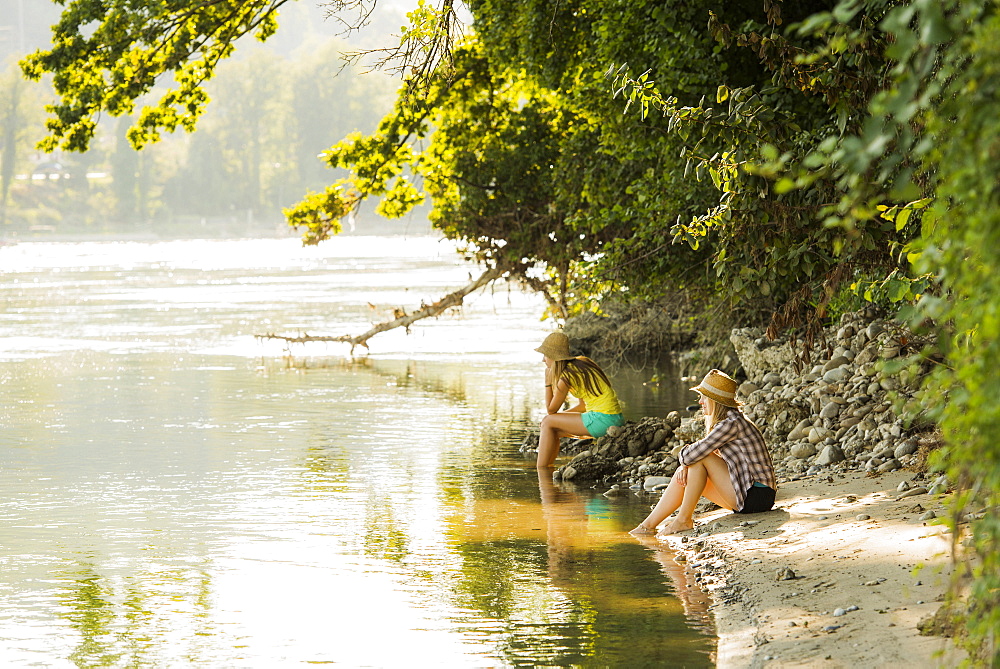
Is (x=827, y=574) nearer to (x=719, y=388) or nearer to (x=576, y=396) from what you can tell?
(x=719, y=388)

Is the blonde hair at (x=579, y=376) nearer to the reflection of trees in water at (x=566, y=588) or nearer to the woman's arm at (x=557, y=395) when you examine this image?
the woman's arm at (x=557, y=395)

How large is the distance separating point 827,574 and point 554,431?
181 inches

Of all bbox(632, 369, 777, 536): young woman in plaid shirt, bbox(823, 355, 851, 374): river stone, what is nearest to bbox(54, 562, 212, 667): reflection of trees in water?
bbox(632, 369, 777, 536): young woman in plaid shirt

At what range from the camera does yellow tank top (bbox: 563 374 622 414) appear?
447 inches

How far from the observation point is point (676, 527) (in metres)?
8.77

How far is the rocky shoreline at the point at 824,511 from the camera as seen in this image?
6016 millimetres

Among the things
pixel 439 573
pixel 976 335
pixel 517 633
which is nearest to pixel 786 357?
pixel 439 573

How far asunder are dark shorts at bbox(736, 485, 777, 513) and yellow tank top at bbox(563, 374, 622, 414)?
273cm

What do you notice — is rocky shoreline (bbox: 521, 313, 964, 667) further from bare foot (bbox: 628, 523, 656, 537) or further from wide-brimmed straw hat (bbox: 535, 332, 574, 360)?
wide-brimmed straw hat (bbox: 535, 332, 574, 360)

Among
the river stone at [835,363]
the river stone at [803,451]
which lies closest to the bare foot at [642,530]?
the river stone at [803,451]

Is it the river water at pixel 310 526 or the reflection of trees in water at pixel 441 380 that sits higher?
the reflection of trees in water at pixel 441 380

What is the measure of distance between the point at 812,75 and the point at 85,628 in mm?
5733

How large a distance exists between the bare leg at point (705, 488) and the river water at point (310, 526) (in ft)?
1.47

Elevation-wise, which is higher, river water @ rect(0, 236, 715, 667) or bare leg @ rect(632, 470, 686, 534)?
bare leg @ rect(632, 470, 686, 534)
